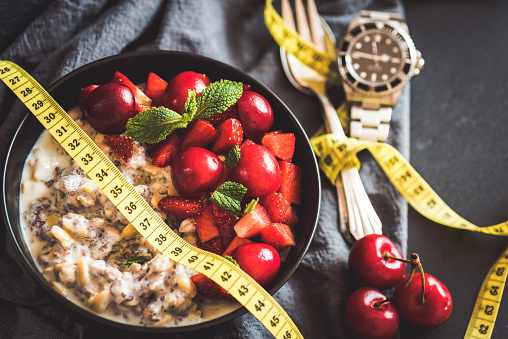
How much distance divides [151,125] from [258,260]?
27.7 inches

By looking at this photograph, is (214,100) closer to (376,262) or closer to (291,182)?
(291,182)

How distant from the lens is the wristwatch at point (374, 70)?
2.65 meters

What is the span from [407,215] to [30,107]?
1932mm

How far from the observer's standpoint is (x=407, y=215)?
259 centimetres

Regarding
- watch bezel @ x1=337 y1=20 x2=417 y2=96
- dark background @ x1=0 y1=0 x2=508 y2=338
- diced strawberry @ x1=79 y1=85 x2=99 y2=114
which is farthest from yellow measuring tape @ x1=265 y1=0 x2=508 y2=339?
diced strawberry @ x1=79 y1=85 x2=99 y2=114

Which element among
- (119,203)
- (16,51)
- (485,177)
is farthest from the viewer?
(485,177)

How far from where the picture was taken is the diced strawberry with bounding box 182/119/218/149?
2.03 meters

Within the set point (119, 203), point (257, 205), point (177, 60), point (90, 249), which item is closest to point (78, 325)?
point (90, 249)

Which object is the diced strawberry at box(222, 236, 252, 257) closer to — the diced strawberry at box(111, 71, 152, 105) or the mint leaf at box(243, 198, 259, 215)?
the mint leaf at box(243, 198, 259, 215)

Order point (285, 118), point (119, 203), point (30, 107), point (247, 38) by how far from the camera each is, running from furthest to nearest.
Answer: point (247, 38), point (285, 118), point (30, 107), point (119, 203)

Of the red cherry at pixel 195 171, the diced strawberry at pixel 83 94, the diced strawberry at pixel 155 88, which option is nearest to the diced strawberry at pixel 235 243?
the red cherry at pixel 195 171

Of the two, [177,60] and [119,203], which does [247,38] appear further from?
[119,203]

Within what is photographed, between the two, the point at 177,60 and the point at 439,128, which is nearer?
the point at 177,60

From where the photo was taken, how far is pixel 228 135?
6.64 ft
